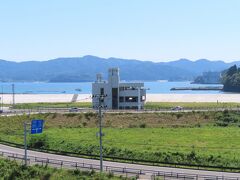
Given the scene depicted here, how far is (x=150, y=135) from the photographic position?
250 feet

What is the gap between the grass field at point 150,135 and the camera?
57.6 metres

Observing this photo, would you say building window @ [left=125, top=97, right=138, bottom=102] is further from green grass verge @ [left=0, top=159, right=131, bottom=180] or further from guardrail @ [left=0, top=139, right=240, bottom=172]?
green grass verge @ [left=0, top=159, right=131, bottom=180]

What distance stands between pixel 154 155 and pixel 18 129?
38.2 m

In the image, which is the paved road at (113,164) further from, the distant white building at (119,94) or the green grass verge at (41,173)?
the distant white building at (119,94)

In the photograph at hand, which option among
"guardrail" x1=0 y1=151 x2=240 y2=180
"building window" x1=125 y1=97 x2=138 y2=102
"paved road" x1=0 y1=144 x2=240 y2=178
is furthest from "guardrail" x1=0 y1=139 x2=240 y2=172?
"building window" x1=125 y1=97 x2=138 y2=102

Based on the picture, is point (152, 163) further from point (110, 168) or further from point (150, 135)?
point (150, 135)

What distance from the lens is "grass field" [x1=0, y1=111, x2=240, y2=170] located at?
189ft

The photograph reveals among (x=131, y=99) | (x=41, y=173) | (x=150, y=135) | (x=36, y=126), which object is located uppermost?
(x=131, y=99)

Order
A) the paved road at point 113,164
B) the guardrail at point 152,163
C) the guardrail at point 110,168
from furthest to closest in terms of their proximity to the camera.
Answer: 1. the guardrail at point 152,163
2. the paved road at point 113,164
3. the guardrail at point 110,168

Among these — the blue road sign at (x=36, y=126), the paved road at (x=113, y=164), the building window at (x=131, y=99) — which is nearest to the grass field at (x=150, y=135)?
the paved road at (x=113, y=164)

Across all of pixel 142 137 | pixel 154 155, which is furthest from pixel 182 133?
pixel 154 155

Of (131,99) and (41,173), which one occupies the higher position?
(131,99)

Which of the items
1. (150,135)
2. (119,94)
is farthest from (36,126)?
(119,94)

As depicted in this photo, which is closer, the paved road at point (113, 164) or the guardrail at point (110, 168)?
the guardrail at point (110, 168)
